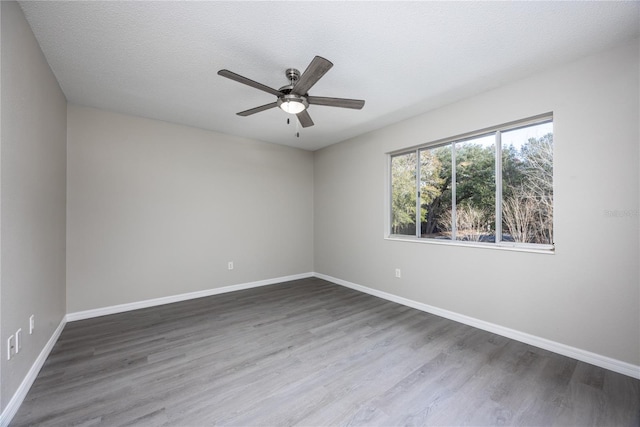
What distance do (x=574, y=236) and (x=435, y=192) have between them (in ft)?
4.73

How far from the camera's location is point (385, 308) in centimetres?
341

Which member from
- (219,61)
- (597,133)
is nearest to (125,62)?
(219,61)

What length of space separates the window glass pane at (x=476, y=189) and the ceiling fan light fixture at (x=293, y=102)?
80.3 inches

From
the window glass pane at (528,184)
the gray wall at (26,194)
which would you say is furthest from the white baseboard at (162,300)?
the window glass pane at (528,184)

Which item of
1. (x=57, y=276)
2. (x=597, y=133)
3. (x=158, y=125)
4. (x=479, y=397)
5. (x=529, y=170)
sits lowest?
(x=479, y=397)

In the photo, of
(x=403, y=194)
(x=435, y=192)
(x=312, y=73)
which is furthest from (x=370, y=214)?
(x=312, y=73)

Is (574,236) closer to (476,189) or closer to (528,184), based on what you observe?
(528,184)

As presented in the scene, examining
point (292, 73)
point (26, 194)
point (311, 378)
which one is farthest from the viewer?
point (292, 73)

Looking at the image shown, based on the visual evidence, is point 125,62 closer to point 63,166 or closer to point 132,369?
point 63,166

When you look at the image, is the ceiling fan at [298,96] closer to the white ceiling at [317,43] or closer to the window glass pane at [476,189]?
the white ceiling at [317,43]

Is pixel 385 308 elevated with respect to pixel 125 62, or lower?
lower

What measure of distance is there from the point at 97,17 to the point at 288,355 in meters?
2.95

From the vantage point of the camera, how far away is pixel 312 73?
6.11ft

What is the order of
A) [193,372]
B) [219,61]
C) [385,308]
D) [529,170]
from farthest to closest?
[385,308] → [529,170] → [219,61] → [193,372]
